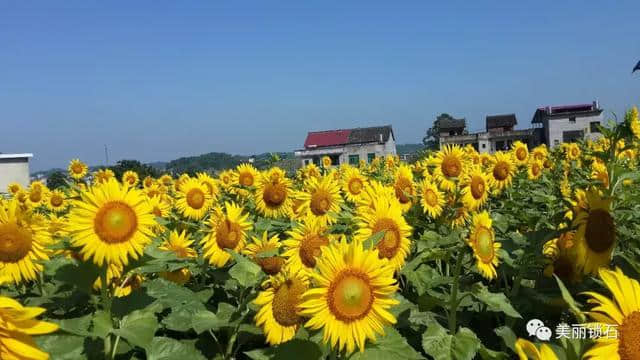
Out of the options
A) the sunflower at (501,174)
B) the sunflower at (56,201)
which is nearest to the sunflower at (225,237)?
the sunflower at (501,174)

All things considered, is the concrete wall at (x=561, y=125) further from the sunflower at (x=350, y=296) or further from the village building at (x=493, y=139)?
the sunflower at (x=350, y=296)

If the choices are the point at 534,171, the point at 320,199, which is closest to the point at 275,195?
the point at 320,199

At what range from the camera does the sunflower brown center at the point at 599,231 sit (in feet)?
8.36

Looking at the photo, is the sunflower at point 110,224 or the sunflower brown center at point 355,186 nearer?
the sunflower at point 110,224

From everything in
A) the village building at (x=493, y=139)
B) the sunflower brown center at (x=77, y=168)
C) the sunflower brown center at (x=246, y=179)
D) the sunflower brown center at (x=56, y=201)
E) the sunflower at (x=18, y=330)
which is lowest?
the sunflower at (x=18, y=330)

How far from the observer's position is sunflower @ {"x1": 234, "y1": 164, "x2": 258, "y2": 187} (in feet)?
19.8

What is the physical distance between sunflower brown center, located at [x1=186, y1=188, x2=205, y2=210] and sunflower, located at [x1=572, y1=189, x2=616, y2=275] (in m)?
3.64

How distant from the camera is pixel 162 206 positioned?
4305mm

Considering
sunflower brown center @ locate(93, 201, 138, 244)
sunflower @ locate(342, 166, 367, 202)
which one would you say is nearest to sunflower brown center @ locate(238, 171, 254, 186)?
sunflower @ locate(342, 166, 367, 202)

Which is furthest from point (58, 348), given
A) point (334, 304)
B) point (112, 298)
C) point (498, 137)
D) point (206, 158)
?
point (206, 158)

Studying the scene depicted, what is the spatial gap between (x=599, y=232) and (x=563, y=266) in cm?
31

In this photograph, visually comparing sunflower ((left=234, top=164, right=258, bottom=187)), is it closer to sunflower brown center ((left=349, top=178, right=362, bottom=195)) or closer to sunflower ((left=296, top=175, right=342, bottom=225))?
sunflower brown center ((left=349, top=178, right=362, bottom=195))

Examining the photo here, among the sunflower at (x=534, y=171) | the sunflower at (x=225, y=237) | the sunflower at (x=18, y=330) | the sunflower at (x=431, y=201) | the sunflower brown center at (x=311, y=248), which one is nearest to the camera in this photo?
the sunflower at (x=18, y=330)

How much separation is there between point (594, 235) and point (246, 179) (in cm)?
422
